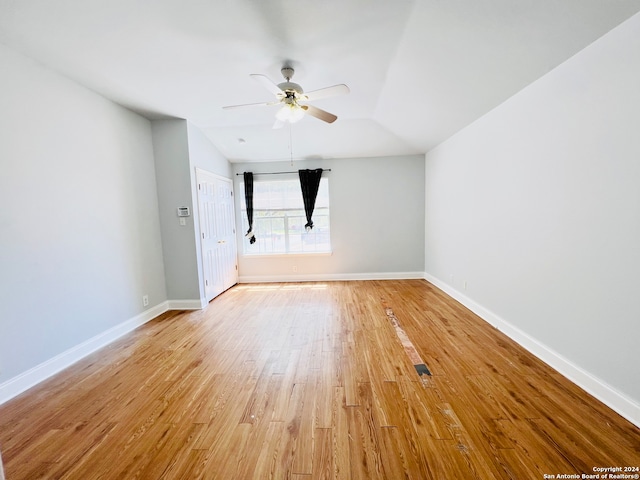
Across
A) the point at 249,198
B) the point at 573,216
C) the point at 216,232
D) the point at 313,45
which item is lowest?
the point at 216,232

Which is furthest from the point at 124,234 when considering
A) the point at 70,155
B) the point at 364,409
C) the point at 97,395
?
the point at 364,409

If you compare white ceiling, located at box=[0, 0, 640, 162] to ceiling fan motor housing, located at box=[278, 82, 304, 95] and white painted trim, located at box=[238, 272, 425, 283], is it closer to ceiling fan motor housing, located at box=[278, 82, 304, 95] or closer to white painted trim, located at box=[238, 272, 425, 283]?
ceiling fan motor housing, located at box=[278, 82, 304, 95]

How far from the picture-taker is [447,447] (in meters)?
1.39

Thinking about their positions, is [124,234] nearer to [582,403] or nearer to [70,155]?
[70,155]

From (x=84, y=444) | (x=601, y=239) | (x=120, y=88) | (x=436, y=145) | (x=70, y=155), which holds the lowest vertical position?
(x=84, y=444)

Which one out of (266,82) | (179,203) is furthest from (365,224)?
(266,82)

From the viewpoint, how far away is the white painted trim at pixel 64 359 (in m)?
1.93

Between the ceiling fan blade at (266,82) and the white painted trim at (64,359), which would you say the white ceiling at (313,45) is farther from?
the white painted trim at (64,359)

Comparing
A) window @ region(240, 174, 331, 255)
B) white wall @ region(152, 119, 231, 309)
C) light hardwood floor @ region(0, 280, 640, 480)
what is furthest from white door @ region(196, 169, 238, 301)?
light hardwood floor @ region(0, 280, 640, 480)

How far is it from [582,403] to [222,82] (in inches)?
160

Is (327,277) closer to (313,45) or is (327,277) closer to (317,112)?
(317,112)

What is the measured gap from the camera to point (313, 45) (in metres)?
2.15

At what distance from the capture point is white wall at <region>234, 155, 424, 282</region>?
486 centimetres

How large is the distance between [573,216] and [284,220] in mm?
4124
